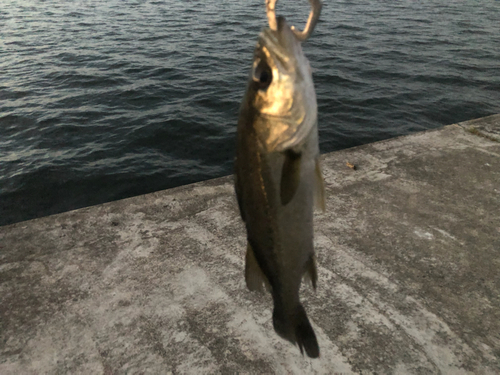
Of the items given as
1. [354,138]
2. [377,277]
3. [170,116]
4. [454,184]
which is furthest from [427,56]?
[377,277]

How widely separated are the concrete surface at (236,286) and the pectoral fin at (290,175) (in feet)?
5.76

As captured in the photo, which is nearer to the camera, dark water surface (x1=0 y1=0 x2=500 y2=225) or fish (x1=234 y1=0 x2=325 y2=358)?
fish (x1=234 y1=0 x2=325 y2=358)

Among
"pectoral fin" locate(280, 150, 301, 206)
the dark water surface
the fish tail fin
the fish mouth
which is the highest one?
the fish mouth

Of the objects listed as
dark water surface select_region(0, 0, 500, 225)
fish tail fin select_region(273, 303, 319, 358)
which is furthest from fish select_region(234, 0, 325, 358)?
dark water surface select_region(0, 0, 500, 225)

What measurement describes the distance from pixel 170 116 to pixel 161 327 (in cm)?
694

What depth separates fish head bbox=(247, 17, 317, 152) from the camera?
154 centimetres

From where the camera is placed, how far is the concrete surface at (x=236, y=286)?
2.94 m

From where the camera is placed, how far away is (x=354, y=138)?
888 centimetres

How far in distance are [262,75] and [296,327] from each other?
4.16ft

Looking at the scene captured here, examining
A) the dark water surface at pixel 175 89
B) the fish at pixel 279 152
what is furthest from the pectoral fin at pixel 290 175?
the dark water surface at pixel 175 89

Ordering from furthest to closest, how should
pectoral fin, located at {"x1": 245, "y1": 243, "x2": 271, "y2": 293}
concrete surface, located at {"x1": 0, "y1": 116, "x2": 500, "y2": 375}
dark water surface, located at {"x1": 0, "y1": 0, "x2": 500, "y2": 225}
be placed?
dark water surface, located at {"x1": 0, "y1": 0, "x2": 500, "y2": 225} → concrete surface, located at {"x1": 0, "y1": 116, "x2": 500, "y2": 375} → pectoral fin, located at {"x1": 245, "y1": 243, "x2": 271, "y2": 293}

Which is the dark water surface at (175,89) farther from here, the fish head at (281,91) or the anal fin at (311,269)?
the fish head at (281,91)

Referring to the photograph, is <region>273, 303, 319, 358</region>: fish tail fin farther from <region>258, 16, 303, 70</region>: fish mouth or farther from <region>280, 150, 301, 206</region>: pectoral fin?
<region>258, 16, 303, 70</region>: fish mouth

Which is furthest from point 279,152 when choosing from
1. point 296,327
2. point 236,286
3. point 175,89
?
point 175,89
